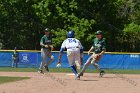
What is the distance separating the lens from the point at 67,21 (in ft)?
145

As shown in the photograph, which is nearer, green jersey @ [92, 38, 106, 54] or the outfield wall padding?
green jersey @ [92, 38, 106, 54]

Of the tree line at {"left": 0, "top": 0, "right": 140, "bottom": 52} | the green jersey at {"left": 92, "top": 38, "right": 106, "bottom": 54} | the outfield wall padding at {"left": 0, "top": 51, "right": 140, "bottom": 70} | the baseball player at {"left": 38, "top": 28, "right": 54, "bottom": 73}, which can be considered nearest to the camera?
the green jersey at {"left": 92, "top": 38, "right": 106, "bottom": 54}

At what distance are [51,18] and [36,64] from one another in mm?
13918

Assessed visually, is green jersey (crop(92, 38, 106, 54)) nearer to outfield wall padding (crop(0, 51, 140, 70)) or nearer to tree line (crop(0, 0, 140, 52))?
outfield wall padding (crop(0, 51, 140, 70))

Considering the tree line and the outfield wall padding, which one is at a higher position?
the tree line

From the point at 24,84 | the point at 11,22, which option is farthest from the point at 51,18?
the point at 24,84

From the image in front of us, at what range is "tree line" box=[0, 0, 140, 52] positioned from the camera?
145ft

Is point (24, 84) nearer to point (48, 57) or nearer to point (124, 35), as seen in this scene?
point (48, 57)

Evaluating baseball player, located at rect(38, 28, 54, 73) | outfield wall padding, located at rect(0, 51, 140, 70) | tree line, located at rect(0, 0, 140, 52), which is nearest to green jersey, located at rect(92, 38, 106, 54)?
baseball player, located at rect(38, 28, 54, 73)

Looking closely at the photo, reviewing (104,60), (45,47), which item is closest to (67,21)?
(104,60)

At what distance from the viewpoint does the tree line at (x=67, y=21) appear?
145 feet

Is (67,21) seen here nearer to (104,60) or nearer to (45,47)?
(104,60)

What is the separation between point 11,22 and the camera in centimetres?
4678

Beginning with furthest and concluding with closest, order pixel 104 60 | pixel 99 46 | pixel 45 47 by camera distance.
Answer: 1. pixel 104 60
2. pixel 45 47
3. pixel 99 46
